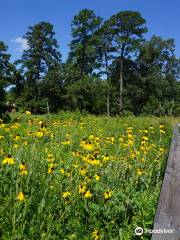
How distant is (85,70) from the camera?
50.1 m

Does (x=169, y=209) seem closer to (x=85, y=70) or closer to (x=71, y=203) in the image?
(x=71, y=203)

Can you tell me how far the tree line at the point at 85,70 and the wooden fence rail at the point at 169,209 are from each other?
4482 cm

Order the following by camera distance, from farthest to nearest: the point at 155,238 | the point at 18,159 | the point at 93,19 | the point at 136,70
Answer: the point at 136,70 → the point at 93,19 → the point at 18,159 → the point at 155,238

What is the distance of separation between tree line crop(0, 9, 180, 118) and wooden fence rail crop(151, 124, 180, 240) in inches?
1764

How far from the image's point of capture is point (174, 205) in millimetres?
1859

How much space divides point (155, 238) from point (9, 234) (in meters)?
1.54

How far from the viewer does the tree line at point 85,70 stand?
159 ft

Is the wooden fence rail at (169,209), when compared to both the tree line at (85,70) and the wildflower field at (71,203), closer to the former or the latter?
the wildflower field at (71,203)

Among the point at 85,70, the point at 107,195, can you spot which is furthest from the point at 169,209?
the point at 85,70

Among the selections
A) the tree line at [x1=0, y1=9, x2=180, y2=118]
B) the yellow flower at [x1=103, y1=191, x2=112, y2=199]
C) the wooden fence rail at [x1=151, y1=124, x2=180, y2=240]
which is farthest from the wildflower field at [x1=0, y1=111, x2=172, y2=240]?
the tree line at [x1=0, y1=9, x2=180, y2=118]

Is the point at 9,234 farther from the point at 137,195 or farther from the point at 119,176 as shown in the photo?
the point at 119,176

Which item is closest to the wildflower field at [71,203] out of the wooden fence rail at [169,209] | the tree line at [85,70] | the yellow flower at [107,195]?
the yellow flower at [107,195]

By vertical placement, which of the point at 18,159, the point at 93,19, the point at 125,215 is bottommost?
the point at 125,215

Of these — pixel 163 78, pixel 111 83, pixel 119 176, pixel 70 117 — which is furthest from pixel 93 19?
pixel 119 176
